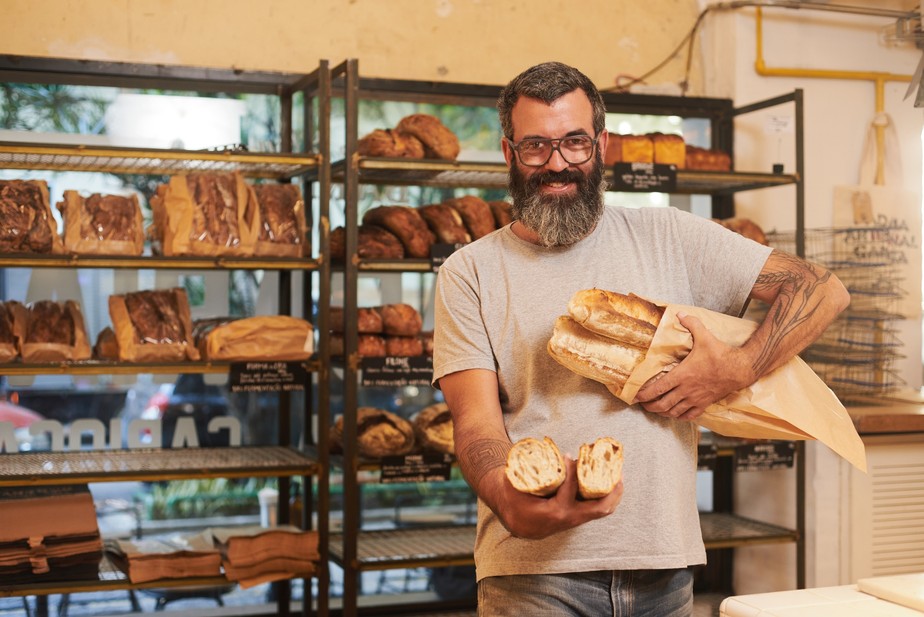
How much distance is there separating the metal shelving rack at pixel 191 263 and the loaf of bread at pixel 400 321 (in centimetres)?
26

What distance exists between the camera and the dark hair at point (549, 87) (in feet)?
5.44

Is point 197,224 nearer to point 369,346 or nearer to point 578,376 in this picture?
point 369,346

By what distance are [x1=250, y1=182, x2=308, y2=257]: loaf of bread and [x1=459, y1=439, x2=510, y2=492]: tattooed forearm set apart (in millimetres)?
1956

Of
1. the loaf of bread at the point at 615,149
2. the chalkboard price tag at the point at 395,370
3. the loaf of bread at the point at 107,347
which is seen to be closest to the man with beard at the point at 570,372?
the chalkboard price tag at the point at 395,370

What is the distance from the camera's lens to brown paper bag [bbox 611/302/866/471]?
5.41 ft

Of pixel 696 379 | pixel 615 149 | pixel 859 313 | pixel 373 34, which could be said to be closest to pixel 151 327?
pixel 373 34

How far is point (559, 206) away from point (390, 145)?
1.90m

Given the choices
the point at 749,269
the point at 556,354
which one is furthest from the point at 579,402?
the point at 749,269

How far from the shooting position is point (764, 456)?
150 inches

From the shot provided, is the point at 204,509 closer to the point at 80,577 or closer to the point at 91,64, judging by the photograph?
the point at 80,577

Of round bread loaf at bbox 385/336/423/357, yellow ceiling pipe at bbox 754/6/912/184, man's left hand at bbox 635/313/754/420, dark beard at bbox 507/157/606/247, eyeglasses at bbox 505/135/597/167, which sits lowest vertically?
round bread loaf at bbox 385/336/423/357

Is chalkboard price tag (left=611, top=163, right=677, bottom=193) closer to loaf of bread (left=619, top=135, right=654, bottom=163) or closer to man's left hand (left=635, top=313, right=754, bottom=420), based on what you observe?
loaf of bread (left=619, top=135, right=654, bottom=163)

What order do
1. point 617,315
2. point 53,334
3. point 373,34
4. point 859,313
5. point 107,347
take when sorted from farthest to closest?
point 859,313, point 373,34, point 107,347, point 53,334, point 617,315

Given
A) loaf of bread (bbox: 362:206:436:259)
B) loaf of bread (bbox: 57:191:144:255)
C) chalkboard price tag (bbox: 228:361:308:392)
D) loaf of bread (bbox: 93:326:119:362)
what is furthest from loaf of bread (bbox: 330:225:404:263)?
loaf of bread (bbox: 93:326:119:362)
